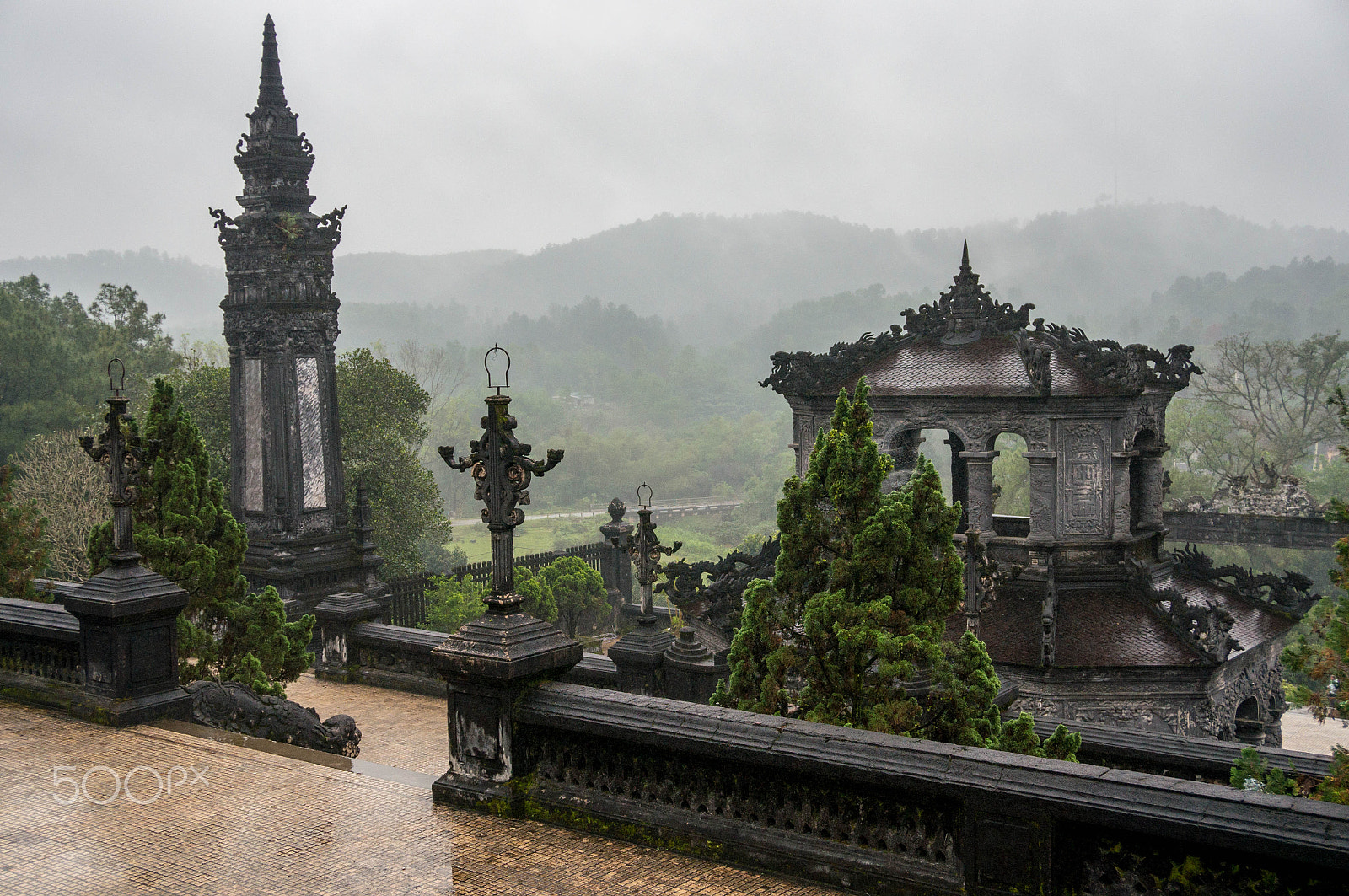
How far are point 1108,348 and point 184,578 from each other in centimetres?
1423

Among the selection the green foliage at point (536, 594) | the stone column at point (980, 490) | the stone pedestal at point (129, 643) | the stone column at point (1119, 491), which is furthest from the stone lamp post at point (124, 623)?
the green foliage at point (536, 594)

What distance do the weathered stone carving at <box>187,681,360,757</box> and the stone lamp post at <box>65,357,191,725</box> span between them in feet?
0.74

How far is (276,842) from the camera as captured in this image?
7.39 m

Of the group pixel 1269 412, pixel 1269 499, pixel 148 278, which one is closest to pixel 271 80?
pixel 1269 499

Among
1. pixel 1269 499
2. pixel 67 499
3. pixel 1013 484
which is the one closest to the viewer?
pixel 67 499

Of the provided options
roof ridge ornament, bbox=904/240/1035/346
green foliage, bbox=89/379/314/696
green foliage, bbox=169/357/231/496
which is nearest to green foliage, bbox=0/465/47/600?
green foliage, bbox=89/379/314/696

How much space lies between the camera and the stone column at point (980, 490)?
62.3ft

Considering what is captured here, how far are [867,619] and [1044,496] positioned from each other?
11619 millimetres

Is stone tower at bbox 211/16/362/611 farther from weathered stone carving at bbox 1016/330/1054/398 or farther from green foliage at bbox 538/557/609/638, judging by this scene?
weathered stone carving at bbox 1016/330/1054/398

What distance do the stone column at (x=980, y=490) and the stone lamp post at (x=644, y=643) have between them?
6438 mm

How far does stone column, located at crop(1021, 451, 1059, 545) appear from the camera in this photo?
1852 cm

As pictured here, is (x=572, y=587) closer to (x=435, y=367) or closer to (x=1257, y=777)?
(x=1257, y=777)

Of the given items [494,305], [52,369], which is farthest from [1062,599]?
[494,305]

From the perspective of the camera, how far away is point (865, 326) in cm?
13588
